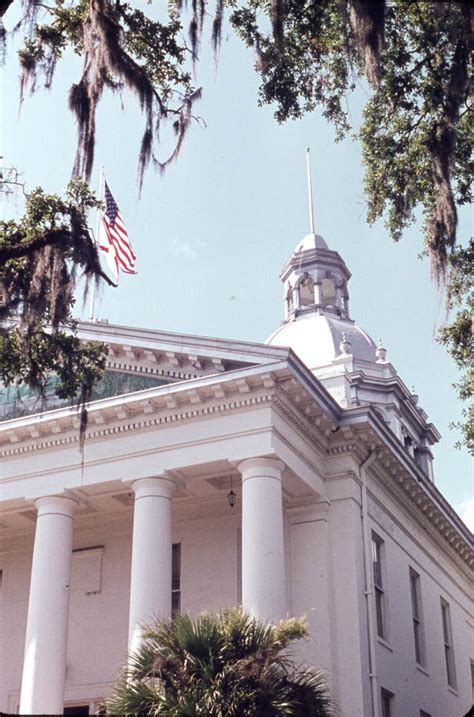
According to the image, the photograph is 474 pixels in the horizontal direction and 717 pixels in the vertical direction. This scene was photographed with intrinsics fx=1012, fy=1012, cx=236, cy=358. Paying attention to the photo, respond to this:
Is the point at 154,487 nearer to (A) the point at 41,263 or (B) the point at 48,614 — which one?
(B) the point at 48,614

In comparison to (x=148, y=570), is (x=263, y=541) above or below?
above

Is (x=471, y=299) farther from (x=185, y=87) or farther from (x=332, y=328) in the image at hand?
(x=332, y=328)

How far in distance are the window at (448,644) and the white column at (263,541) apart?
11122 mm

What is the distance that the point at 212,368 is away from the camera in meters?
21.1

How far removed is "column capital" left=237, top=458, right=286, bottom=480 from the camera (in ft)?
65.1

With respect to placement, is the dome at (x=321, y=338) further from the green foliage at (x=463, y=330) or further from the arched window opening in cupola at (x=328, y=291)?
the green foliage at (x=463, y=330)

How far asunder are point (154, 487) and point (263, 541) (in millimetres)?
2850

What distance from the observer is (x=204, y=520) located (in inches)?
914

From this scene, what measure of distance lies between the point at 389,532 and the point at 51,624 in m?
8.62

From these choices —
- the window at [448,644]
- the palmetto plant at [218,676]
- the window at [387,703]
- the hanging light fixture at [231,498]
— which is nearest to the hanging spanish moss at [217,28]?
the palmetto plant at [218,676]

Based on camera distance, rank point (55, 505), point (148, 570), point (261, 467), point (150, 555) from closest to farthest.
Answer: point (148, 570) < point (150, 555) < point (261, 467) < point (55, 505)

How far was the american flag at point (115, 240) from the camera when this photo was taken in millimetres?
25125

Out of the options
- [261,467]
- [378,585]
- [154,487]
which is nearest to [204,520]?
[154,487]

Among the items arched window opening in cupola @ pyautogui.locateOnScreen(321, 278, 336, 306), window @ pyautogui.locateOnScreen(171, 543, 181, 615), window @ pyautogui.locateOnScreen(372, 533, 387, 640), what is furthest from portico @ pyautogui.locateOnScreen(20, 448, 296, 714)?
arched window opening in cupola @ pyautogui.locateOnScreen(321, 278, 336, 306)
